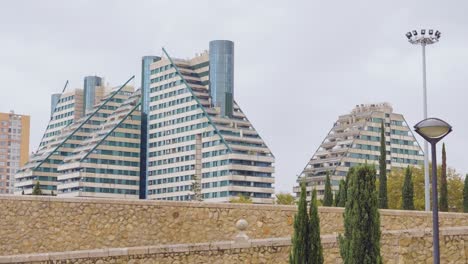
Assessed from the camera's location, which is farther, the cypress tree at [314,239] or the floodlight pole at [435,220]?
the cypress tree at [314,239]

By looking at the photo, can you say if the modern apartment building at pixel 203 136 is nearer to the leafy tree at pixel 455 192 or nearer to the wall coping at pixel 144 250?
the leafy tree at pixel 455 192

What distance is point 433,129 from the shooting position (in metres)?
12.6

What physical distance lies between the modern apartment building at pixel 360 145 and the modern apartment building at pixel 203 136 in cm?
710

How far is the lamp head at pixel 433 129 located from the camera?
41.1 feet

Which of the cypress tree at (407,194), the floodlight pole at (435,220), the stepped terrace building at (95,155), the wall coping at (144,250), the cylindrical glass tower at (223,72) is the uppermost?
the cylindrical glass tower at (223,72)

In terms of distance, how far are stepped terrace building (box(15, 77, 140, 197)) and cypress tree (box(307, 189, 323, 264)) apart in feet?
353

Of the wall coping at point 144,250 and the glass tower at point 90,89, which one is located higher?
the glass tower at point 90,89

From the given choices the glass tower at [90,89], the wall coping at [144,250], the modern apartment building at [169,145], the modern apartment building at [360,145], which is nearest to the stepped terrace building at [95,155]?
the modern apartment building at [169,145]

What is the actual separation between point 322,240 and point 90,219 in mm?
5892

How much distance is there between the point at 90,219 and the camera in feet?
65.1

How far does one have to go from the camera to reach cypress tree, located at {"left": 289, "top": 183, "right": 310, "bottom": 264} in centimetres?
1505

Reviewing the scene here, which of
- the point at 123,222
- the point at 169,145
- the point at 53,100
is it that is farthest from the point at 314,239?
the point at 53,100

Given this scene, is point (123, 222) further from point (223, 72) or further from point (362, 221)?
point (223, 72)

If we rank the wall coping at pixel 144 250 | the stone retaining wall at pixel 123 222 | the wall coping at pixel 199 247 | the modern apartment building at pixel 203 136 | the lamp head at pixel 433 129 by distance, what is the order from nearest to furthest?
1. the lamp head at pixel 433 129
2. the wall coping at pixel 144 250
3. the wall coping at pixel 199 247
4. the stone retaining wall at pixel 123 222
5. the modern apartment building at pixel 203 136
